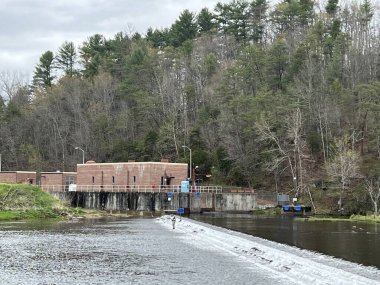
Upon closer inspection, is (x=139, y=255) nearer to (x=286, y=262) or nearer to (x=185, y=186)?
(x=286, y=262)

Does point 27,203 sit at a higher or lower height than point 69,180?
lower

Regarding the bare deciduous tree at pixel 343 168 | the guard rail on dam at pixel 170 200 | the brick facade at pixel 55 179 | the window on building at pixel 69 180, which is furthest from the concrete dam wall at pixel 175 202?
the window on building at pixel 69 180

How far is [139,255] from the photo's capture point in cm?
3244

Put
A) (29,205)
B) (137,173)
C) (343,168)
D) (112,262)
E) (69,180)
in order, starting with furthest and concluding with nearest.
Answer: (69,180) < (137,173) < (343,168) < (29,205) < (112,262)

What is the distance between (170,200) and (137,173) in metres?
10.6

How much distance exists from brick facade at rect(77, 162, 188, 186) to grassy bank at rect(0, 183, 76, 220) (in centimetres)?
2195

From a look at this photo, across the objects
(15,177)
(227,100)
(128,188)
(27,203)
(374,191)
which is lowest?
(27,203)

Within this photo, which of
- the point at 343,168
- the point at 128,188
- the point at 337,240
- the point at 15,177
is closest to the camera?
the point at 337,240

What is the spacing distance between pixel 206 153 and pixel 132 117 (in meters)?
27.8

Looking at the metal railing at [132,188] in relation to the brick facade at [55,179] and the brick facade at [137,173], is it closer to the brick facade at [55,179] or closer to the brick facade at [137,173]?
the brick facade at [137,173]

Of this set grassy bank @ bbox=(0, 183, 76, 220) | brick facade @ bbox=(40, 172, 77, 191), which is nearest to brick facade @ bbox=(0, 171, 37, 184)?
brick facade @ bbox=(40, 172, 77, 191)

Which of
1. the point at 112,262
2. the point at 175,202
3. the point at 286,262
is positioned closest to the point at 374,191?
the point at 175,202

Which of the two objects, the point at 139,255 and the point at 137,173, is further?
the point at 137,173

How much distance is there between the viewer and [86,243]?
126ft
